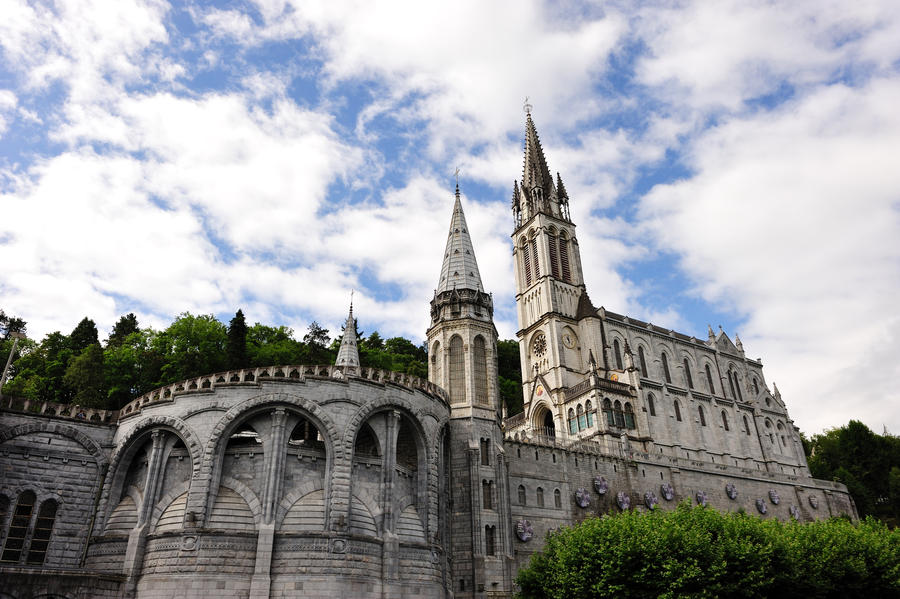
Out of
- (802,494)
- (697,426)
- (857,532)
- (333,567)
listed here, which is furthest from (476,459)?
(802,494)

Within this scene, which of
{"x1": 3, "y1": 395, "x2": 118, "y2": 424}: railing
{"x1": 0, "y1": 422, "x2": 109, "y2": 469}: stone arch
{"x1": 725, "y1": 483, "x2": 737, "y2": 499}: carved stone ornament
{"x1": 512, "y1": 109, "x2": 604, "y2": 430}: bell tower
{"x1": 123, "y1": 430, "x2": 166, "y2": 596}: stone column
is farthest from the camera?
{"x1": 512, "y1": 109, "x2": 604, "y2": 430}: bell tower

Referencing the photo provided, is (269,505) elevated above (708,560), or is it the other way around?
(269,505)

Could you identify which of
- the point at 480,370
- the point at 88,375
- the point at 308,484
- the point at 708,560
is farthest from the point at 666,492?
the point at 88,375

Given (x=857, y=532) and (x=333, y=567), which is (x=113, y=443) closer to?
(x=333, y=567)

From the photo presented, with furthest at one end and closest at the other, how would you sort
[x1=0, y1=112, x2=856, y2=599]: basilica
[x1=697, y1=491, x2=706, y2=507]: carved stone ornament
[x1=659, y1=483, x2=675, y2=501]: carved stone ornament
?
[x1=697, y1=491, x2=706, y2=507]: carved stone ornament
[x1=659, y1=483, x2=675, y2=501]: carved stone ornament
[x1=0, y1=112, x2=856, y2=599]: basilica

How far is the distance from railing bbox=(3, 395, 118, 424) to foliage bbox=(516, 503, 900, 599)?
78.4 feet

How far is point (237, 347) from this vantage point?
49562mm

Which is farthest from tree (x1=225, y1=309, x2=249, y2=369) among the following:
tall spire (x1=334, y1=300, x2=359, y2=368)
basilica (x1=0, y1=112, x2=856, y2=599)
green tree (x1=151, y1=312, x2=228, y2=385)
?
→ basilica (x1=0, y1=112, x2=856, y2=599)

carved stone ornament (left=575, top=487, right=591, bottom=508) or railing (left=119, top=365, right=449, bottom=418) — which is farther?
carved stone ornament (left=575, top=487, right=591, bottom=508)

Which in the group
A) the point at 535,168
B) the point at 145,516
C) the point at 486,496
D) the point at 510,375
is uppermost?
the point at 535,168

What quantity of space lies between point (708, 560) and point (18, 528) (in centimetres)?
3216

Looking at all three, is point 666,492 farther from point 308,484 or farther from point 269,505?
point 269,505

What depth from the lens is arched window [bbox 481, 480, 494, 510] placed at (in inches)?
1384

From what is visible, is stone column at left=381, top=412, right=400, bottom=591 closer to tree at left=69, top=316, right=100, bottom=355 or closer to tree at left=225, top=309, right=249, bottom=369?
tree at left=225, top=309, right=249, bottom=369
